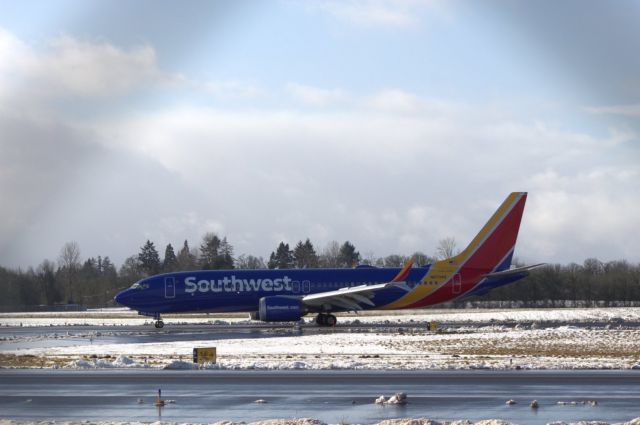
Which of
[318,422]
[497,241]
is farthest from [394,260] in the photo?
[318,422]

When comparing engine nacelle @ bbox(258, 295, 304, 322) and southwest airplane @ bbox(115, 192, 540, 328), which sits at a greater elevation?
southwest airplane @ bbox(115, 192, 540, 328)

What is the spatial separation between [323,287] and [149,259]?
243 ft

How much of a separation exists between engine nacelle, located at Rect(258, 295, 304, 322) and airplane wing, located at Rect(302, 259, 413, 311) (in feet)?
3.79

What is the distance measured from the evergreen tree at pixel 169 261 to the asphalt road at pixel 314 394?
82.3 metres

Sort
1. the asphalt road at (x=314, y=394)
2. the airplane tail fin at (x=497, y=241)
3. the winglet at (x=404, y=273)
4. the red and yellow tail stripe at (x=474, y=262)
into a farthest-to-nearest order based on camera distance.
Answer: the airplane tail fin at (x=497, y=241) → the red and yellow tail stripe at (x=474, y=262) → the winglet at (x=404, y=273) → the asphalt road at (x=314, y=394)

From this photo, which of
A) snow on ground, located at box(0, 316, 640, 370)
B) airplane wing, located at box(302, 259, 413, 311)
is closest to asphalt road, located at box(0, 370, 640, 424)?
snow on ground, located at box(0, 316, 640, 370)

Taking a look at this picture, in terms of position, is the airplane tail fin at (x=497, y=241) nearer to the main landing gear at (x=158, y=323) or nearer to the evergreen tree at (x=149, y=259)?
the main landing gear at (x=158, y=323)

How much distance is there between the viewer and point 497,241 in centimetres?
5200

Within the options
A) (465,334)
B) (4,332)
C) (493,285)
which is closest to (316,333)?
(465,334)

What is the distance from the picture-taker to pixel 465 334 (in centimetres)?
4188

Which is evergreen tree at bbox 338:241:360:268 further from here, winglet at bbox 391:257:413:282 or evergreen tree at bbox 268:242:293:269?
winglet at bbox 391:257:413:282

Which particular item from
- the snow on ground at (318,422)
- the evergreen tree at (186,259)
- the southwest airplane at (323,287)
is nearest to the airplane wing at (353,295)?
the southwest airplane at (323,287)

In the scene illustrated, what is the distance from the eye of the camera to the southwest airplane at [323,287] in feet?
161

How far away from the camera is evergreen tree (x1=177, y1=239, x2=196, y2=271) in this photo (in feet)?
360
